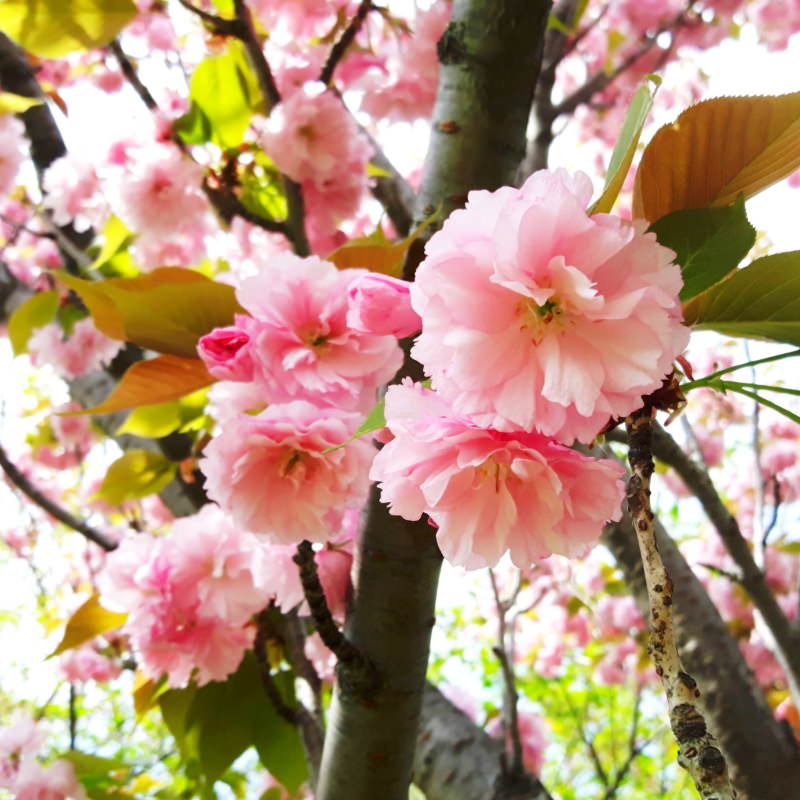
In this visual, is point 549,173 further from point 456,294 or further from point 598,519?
point 598,519

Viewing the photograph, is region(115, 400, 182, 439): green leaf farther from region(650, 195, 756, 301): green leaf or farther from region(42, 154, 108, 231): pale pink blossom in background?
region(650, 195, 756, 301): green leaf

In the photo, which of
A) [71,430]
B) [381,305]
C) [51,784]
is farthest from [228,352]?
[71,430]

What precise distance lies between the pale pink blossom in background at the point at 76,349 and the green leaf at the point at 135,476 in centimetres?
40

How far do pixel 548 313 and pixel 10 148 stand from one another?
61.8 inches

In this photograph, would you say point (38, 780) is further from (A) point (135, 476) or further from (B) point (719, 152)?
(B) point (719, 152)

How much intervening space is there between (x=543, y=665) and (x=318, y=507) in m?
3.46

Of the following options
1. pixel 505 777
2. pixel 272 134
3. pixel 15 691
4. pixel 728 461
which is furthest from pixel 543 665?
pixel 15 691

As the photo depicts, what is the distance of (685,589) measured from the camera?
1413mm

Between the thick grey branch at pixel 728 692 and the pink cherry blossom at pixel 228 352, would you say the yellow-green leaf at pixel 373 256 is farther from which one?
the thick grey branch at pixel 728 692

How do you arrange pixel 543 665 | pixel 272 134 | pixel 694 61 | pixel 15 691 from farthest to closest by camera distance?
pixel 15 691 < pixel 543 665 < pixel 694 61 < pixel 272 134

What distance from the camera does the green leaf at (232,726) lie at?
1.11m

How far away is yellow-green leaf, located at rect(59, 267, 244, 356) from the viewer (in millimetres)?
729

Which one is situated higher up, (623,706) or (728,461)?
(728,461)

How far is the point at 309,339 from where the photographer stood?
2.24ft
